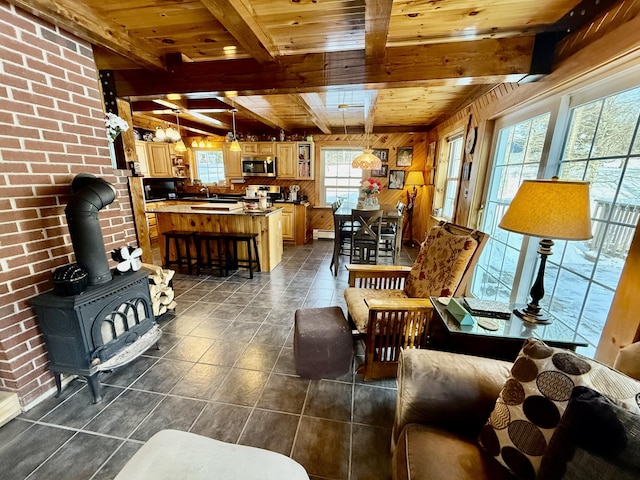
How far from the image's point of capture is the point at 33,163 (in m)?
1.52

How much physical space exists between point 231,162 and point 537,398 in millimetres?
6079

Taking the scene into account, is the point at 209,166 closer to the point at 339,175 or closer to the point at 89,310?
the point at 339,175

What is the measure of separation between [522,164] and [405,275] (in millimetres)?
1381

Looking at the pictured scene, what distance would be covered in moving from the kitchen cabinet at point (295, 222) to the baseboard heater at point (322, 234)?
480mm

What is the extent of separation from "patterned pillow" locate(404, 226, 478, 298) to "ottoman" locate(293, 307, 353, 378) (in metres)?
0.65

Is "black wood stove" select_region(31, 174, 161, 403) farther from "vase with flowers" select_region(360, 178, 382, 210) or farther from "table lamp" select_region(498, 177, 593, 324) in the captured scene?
"vase with flowers" select_region(360, 178, 382, 210)

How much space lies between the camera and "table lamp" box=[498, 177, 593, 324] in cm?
106

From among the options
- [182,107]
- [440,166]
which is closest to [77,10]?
[182,107]

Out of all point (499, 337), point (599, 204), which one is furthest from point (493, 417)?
point (599, 204)

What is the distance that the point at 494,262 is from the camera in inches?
103

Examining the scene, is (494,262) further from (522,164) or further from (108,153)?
(108,153)

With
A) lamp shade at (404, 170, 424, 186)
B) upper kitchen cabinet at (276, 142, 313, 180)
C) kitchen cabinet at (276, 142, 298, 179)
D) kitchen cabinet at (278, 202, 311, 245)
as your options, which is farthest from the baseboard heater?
lamp shade at (404, 170, 424, 186)

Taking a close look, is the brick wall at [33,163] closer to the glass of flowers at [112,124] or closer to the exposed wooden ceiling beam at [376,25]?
the glass of flowers at [112,124]

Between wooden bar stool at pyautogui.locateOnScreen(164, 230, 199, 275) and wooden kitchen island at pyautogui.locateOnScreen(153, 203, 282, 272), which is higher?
wooden kitchen island at pyautogui.locateOnScreen(153, 203, 282, 272)
